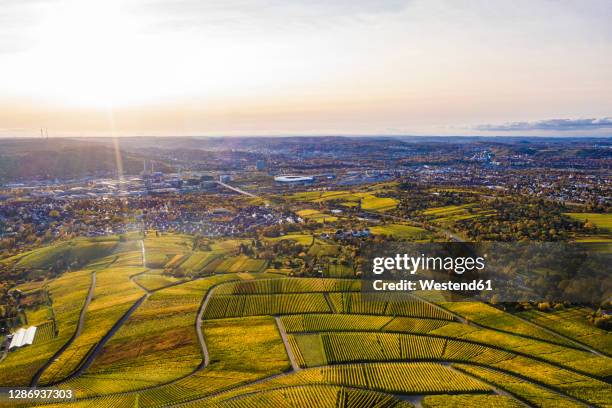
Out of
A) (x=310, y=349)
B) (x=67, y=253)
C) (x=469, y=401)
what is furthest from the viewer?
(x=67, y=253)

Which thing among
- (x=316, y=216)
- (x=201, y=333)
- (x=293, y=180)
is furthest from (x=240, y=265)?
(x=293, y=180)

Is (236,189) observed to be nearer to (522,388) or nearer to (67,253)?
(67,253)

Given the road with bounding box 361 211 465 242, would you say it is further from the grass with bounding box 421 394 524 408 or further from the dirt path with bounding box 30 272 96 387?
the dirt path with bounding box 30 272 96 387

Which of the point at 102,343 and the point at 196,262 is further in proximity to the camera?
the point at 196,262

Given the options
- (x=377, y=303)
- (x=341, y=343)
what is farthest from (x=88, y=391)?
(x=377, y=303)

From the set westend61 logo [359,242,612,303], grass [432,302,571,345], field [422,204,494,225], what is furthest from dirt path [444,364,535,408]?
field [422,204,494,225]
